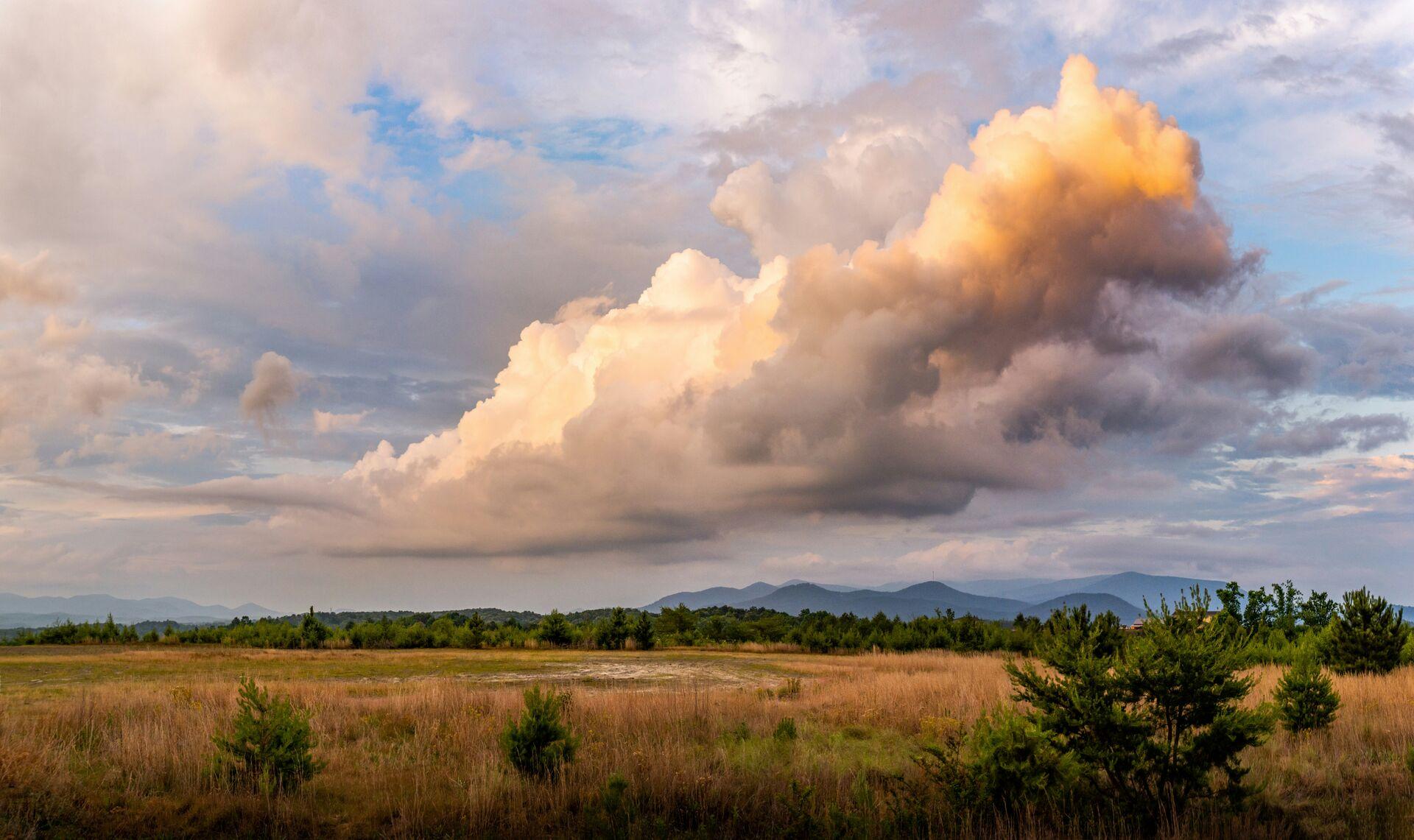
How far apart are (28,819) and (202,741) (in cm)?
361

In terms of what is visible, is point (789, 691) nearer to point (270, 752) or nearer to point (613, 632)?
point (270, 752)

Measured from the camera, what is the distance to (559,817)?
414 inches

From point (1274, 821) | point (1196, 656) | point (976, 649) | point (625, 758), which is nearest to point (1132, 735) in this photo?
point (1196, 656)

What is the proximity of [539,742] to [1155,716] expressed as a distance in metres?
8.53

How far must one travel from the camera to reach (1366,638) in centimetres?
2536

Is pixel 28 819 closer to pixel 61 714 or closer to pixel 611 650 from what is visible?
pixel 61 714

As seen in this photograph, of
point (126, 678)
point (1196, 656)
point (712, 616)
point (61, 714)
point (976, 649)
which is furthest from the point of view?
point (712, 616)

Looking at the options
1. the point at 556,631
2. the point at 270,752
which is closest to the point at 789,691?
the point at 270,752

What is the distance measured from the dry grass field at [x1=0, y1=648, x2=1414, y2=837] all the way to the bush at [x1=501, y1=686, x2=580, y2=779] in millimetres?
269

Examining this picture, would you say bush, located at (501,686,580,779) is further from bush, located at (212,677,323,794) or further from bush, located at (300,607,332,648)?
bush, located at (300,607,332,648)

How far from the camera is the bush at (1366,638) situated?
25.2m

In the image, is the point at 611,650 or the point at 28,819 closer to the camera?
the point at 28,819

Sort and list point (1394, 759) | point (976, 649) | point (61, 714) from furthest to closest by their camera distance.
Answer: point (976, 649) < point (61, 714) < point (1394, 759)

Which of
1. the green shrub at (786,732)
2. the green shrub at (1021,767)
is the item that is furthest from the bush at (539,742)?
the green shrub at (1021,767)
